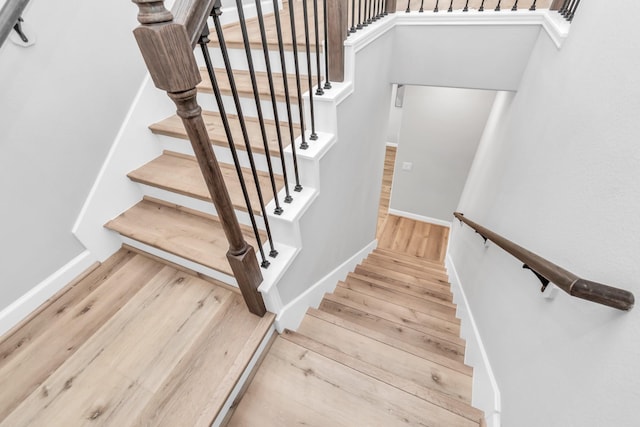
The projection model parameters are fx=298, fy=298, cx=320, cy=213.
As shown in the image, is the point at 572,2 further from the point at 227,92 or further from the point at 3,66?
the point at 3,66

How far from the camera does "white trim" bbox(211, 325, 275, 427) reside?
1.15 meters

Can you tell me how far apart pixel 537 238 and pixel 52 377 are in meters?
2.05

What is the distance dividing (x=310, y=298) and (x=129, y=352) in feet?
3.22

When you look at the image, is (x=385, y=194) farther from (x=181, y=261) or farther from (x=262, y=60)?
(x=181, y=261)

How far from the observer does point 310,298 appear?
6.22ft

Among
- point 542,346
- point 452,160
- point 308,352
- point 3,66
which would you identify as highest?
point 3,66

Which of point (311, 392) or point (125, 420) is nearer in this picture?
point (125, 420)

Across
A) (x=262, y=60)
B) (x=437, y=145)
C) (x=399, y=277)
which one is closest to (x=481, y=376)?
(x=399, y=277)

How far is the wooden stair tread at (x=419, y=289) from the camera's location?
263cm

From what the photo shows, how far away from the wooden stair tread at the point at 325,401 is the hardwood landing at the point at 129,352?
6.4 inches

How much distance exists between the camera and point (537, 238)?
1.25 meters

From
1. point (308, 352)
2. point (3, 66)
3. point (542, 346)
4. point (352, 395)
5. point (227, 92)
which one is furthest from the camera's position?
point (227, 92)

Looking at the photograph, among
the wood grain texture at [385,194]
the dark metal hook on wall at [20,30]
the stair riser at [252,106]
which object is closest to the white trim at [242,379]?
the stair riser at [252,106]

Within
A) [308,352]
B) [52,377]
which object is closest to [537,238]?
[308,352]
